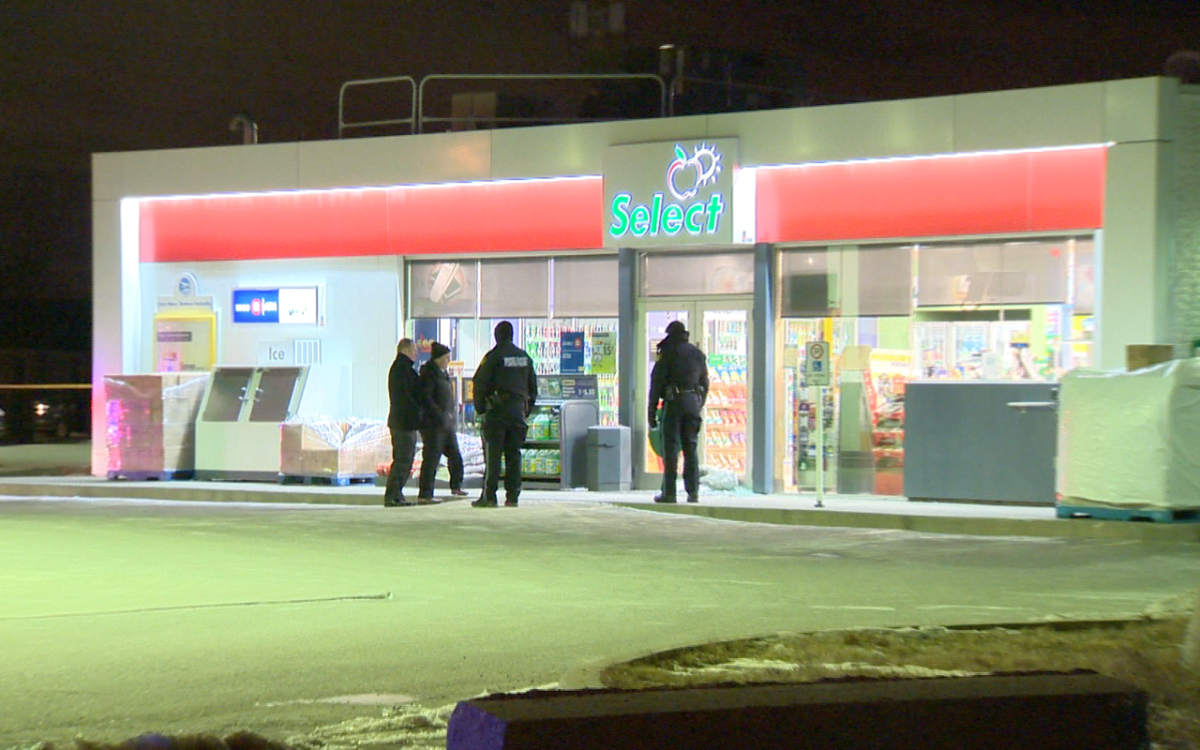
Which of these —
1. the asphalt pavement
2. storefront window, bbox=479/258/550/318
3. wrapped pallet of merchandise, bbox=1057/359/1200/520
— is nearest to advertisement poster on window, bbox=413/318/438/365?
storefront window, bbox=479/258/550/318

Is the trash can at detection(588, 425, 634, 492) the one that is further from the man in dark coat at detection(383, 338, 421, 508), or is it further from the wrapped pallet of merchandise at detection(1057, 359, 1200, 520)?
the wrapped pallet of merchandise at detection(1057, 359, 1200, 520)

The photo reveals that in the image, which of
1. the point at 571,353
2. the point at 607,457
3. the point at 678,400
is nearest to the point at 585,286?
the point at 571,353

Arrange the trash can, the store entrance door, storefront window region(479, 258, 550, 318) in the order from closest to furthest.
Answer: the trash can
the store entrance door
storefront window region(479, 258, 550, 318)

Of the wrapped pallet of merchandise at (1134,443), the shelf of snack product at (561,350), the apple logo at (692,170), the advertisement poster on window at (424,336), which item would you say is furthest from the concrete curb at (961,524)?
the advertisement poster on window at (424,336)

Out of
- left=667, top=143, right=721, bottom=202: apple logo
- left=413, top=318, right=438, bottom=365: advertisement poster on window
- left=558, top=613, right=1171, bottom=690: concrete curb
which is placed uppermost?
left=667, top=143, right=721, bottom=202: apple logo

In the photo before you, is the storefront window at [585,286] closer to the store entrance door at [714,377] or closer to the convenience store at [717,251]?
the convenience store at [717,251]

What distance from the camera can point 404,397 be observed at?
17.3 m

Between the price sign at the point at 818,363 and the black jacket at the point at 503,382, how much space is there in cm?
320

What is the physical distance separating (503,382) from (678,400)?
200cm

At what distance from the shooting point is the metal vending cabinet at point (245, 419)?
2070cm

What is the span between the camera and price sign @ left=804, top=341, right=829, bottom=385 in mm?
16094

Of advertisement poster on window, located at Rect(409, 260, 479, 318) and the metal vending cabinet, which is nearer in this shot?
the metal vending cabinet

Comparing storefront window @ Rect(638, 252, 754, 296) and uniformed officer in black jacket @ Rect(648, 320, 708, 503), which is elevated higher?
storefront window @ Rect(638, 252, 754, 296)

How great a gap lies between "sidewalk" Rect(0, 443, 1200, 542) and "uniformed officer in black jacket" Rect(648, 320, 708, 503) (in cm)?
43
